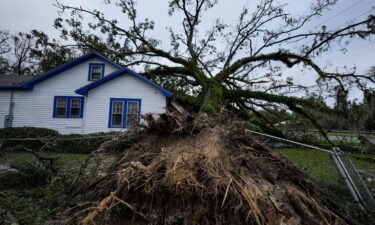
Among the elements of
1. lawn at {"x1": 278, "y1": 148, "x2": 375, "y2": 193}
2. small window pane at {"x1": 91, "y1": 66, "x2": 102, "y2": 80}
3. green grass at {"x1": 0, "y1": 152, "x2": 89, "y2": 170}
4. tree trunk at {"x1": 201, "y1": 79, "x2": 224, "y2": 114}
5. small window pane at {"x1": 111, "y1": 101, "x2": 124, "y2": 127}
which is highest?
small window pane at {"x1": 91, "y1": 66, "x2": 102, "y2": 80}

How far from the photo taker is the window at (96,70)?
11.9 meters

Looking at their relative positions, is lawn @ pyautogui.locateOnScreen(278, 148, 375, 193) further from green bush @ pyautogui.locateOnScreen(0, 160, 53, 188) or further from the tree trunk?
green bush @ pyautogui.locateOnScreen(0, 160, 53, 188)

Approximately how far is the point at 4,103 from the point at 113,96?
6476mm

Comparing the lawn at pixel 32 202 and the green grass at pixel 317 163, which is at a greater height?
the green grass at pixel 317 163

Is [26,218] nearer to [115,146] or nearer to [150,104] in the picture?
[115,146]

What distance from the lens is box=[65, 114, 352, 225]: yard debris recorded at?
6.66ft

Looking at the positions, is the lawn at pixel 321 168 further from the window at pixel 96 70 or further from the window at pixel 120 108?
the window at pixel 96 70

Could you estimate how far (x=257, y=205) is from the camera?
2.00 metres

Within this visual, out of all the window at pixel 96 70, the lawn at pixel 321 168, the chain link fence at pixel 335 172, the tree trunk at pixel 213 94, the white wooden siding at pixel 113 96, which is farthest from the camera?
the window at pixel 96 70

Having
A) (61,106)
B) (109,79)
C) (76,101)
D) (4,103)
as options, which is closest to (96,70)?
(109,79)

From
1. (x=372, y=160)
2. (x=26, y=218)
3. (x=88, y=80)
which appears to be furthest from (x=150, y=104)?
(x=372, y=160)

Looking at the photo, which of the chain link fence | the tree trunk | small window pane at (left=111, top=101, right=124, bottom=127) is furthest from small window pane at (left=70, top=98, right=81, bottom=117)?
the chain link fence

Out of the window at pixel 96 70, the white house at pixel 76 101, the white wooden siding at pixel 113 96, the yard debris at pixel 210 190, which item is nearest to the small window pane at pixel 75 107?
the white house at pixel 76 101

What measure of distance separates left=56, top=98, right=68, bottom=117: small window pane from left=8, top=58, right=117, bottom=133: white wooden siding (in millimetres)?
307
